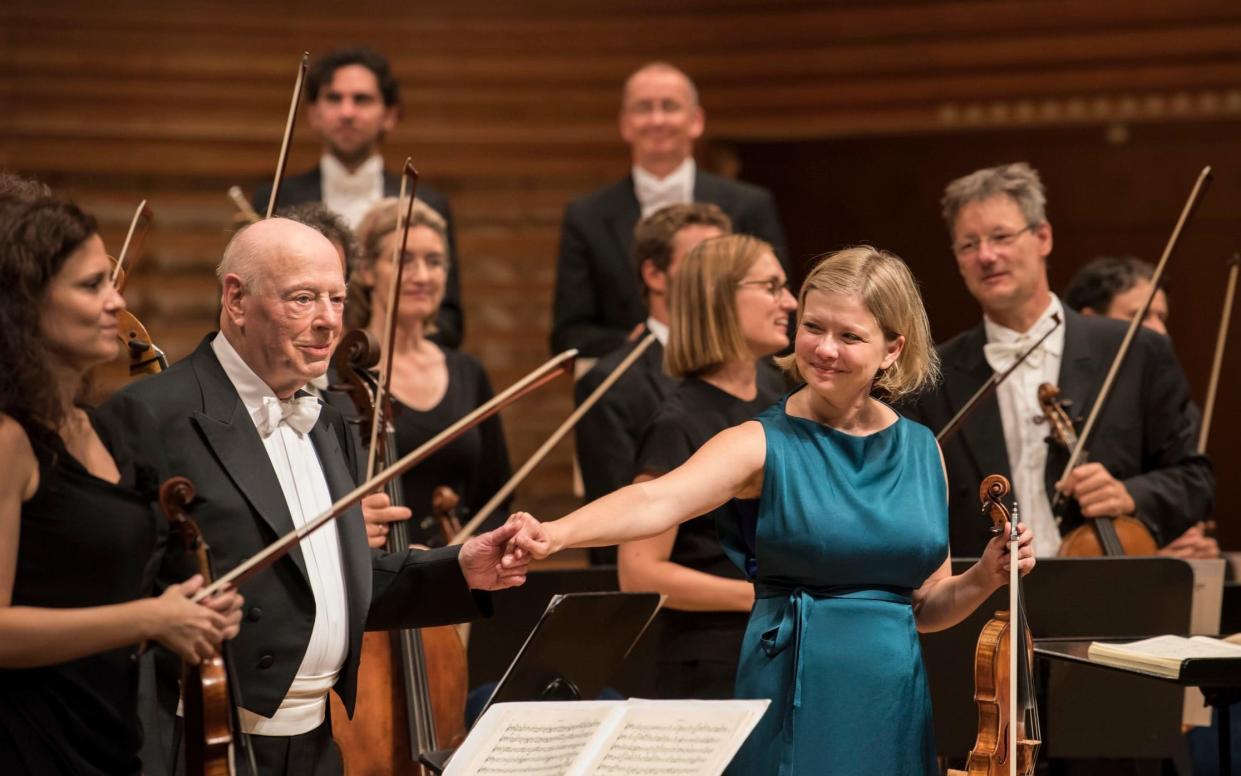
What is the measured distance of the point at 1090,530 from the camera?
10.9ft

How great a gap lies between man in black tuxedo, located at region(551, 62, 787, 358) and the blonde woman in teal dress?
203 centimetres

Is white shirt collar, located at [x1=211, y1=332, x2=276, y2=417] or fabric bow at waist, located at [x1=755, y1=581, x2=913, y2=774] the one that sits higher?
white shirt collar, located at [x1=211, y1=332, x2=276, y2=417]

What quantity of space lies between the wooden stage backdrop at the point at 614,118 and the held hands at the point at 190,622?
162 inches

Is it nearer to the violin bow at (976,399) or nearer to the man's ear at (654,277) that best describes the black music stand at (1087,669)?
the violin bow at (976,399)

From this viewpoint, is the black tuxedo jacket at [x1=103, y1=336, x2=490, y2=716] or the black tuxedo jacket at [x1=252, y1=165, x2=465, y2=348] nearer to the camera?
the black tuxedo jacket at [x1=103, y1=336, x2=490, y2=716]

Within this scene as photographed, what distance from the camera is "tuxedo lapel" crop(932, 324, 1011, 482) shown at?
3422mm

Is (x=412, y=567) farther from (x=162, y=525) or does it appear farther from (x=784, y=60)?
(x=784, y=60)

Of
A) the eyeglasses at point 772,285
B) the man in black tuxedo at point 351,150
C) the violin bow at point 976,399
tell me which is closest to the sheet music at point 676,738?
the eyeglasses at point 772,285

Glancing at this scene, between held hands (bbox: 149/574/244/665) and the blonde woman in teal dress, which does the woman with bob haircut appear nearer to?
the blonde woman in teal dress

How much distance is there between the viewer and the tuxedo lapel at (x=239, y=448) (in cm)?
216

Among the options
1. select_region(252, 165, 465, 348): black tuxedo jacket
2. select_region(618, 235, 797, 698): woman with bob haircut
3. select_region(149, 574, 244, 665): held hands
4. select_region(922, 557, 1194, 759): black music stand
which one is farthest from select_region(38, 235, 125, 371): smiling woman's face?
select_region(252, 165, 465, 348): black tuxedo jacket

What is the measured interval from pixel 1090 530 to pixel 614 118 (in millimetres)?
3242

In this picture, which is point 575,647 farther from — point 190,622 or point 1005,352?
point 1005,352

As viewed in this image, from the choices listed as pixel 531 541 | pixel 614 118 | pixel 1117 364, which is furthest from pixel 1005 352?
pixel 614 118
